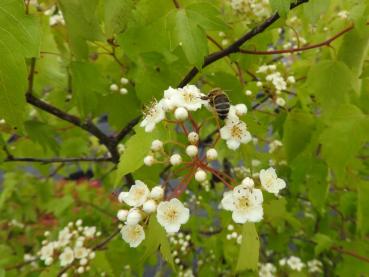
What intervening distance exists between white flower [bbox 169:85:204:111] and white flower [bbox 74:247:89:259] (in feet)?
4.68

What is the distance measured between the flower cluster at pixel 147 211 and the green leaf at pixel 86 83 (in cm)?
90

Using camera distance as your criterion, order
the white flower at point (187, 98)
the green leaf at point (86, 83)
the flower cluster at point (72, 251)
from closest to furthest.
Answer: the white flower at point (187, 98), the green leaf at point (86, 83), the flower cluster at point (72, 251)

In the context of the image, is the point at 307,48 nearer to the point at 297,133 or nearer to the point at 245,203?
the point at 297,133

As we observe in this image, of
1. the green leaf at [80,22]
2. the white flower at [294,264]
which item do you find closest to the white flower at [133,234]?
the green leaf at [80,22]

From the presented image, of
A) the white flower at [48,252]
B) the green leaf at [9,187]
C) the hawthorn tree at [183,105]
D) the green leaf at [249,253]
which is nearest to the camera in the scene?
the green leaf at [249,253]

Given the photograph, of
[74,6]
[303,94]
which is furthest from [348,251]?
[74,6]

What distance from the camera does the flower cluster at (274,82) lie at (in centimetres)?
227

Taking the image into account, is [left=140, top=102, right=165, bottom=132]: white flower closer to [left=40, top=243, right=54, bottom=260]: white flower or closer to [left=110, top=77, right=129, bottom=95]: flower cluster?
[left=110, top=77, right=129, bottom=95]: flower cluster

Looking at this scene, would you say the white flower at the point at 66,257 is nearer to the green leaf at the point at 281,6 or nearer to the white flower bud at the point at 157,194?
the white flower bud at the point at 157,194

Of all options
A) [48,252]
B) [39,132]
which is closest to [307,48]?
[39,132]

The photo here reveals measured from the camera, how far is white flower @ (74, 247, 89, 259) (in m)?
2.35

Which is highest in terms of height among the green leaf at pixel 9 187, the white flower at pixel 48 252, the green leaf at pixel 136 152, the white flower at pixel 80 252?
the green leaf at pixel 136 152

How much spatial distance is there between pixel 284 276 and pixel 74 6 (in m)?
3.14

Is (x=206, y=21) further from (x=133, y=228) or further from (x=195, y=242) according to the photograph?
(x=195, y=242)
